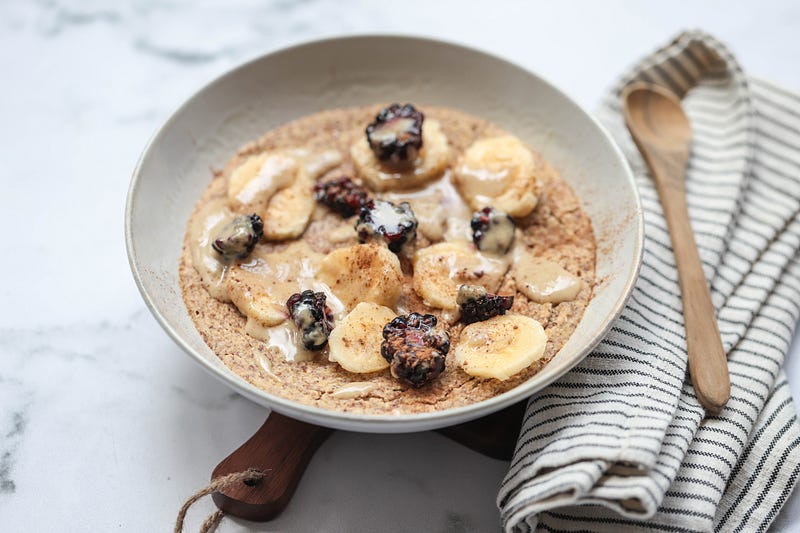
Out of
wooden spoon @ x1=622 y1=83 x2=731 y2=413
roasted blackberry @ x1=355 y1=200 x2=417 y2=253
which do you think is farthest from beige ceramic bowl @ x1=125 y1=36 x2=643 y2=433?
roasted blackberry @ x1=355 y1=200 x2=417 y2=253

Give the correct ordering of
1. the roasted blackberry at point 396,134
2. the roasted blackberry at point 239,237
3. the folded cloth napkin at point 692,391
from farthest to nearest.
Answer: the roasted blackberry at point 396,134
the roasted blackberry at point 239,237
the folded cloth napkin at point 692,391

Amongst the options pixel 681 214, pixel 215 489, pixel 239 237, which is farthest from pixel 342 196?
pixel 681 214

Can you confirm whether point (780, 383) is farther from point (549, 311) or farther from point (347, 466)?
point (347, 466)

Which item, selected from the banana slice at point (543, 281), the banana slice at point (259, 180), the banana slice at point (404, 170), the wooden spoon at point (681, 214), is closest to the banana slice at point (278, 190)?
the banana slice at point (259, 180)

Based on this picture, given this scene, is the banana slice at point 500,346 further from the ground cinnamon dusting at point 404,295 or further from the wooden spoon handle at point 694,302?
the wooden spoon handle at point 694,302

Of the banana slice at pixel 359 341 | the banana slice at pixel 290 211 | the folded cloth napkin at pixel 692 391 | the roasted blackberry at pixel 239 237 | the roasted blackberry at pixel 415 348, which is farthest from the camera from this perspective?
the banana slice at pixel 290 211

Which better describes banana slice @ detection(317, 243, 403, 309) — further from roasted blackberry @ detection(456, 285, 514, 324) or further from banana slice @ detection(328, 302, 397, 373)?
roasted blackberry @ detection(456, 285, 514, 324)
